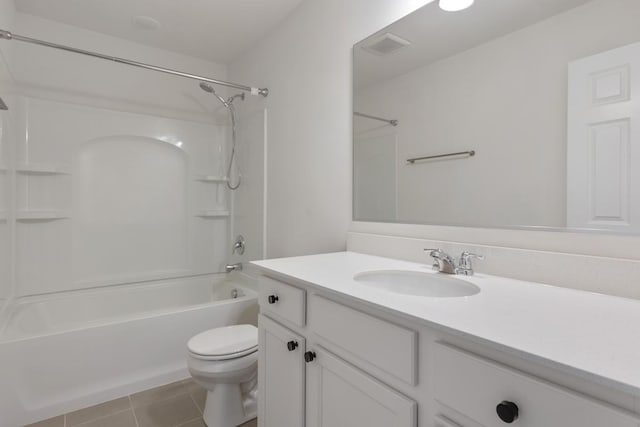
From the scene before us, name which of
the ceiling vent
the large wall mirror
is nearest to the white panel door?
the large wall mirror

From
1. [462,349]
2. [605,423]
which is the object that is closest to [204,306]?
[462,349]

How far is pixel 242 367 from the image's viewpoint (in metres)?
1.57

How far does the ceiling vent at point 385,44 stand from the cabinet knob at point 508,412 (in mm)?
1462

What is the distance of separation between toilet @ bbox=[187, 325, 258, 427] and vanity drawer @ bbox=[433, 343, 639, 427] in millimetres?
1144

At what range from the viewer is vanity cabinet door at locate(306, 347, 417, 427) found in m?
0.77

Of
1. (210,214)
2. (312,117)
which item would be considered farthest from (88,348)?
(312,117)

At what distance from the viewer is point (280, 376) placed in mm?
1206

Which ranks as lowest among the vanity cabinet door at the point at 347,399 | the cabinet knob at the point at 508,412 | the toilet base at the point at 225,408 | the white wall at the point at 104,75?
the toilet base at the point at 225,408

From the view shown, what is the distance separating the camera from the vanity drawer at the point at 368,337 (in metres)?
0.75

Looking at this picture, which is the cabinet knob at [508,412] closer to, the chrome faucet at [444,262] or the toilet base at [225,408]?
the chrome faucet at [444,262]

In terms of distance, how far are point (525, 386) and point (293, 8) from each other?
7.88 feet

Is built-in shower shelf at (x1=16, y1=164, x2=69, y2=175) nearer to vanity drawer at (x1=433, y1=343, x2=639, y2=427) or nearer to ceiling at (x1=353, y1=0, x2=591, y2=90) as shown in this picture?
ceiling at (x1=353, y1=0, x2=591, y2=90)

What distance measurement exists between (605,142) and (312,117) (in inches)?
57.6

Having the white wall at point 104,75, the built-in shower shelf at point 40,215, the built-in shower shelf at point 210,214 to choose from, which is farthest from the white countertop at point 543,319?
the white wall at point 104,75
